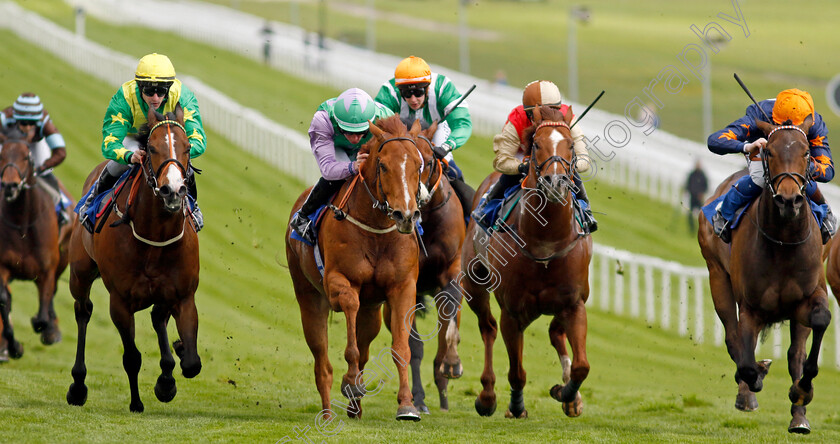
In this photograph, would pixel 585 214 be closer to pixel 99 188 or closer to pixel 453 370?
pixel 453 370

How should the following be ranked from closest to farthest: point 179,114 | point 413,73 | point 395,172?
point 395,172 → point 179,114 → point 413,73

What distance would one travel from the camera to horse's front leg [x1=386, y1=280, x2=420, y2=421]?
731 cm

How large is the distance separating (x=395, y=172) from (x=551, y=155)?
1040 mm

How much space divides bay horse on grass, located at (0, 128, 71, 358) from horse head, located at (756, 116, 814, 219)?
726 cm

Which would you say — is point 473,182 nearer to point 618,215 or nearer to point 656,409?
point 618,215

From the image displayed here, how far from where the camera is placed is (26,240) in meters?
11.5

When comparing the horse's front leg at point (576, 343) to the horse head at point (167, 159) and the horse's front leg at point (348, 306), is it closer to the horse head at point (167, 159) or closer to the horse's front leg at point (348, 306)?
the horse's front leg at point (348, 306)

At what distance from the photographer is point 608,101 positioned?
4462 centimetres

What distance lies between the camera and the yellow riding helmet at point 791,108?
297 inches

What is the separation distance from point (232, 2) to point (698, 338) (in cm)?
5392

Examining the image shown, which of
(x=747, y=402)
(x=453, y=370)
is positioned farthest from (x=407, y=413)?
(x=747, y=402)

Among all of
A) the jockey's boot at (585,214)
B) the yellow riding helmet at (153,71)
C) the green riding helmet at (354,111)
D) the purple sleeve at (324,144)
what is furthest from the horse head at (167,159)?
the jockey's boot at (585,214)

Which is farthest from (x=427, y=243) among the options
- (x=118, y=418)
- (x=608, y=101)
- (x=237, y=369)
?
(x=608, y=101)

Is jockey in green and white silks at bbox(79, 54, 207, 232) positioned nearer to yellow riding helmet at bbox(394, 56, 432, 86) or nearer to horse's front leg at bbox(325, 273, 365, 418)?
horse's front leg at bbox(325, 273, 365, 418)
